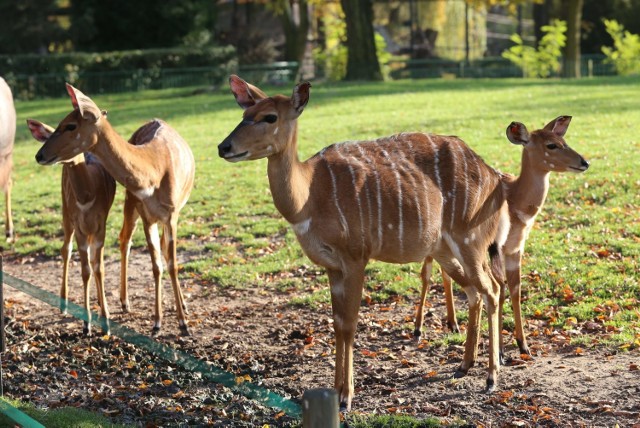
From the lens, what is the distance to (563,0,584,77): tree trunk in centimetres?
3034

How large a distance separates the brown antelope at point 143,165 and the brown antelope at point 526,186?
2.36 metres

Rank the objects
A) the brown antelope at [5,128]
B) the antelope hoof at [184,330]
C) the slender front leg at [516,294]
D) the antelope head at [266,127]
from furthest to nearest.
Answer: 1. the antelope hoof at [184,330]
2. the slender front leg at [516,294]
3. the antelope head at [266,127]
4. the brown antelope at [5,128]

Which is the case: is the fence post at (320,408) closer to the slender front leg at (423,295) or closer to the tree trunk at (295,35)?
the slender front leg at (423,295)

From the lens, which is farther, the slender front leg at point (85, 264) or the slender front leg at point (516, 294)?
the slender front leg at point (85, 264)

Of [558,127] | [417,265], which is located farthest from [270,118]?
[417,265]

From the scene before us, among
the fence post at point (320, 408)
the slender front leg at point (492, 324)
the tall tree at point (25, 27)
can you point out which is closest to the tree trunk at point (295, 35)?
the tall tree at point (25, 27)

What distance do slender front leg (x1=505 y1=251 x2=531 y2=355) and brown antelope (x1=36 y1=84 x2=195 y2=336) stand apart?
2.75m

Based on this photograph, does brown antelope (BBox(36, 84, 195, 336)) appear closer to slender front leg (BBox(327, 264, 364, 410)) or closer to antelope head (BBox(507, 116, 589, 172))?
slender front leg (BBox(327, 264, 364, 410))

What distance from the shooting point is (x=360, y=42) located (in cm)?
2906

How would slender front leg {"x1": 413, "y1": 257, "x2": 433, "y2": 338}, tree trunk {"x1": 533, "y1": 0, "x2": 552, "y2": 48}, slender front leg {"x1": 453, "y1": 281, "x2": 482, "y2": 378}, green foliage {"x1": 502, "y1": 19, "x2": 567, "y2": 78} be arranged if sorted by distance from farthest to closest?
tree trunk {"x1": 533, "y1": 0, "x2": 552, "y2": 48}, green foliage {"x1": 502, "y1": 19, "x2": 567, "y2": 78}, slender front leg {"x1": 413, "y1": 257, "x2": 433, "y2": 338}, slender front leg {"x1": 453, "y1": 281, "x2": 482, "y2": 378}

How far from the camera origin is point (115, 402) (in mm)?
6648

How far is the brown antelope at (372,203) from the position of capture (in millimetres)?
5992

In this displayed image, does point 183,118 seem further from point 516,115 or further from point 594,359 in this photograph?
point 594,359

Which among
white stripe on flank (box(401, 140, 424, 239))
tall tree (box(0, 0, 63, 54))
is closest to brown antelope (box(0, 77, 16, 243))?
white stripe on flank (box(401, 140, 424, 239))
